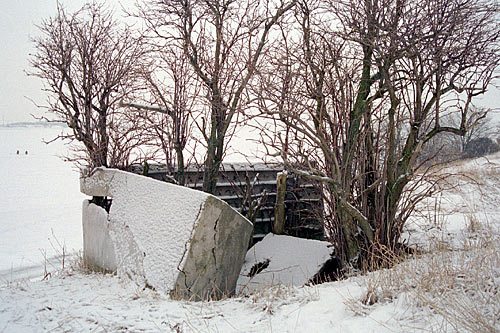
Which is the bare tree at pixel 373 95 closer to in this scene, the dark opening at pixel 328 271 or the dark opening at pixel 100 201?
the dark opening at pixel 328 271

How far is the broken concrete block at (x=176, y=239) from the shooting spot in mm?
3932

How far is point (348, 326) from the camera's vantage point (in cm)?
262

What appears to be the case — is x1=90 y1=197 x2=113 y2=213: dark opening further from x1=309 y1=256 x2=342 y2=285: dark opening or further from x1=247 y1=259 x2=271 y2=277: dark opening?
x1=309 y1=256 x2=342 y2=285: dark opening

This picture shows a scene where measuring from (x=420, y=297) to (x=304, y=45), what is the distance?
3.31 metres

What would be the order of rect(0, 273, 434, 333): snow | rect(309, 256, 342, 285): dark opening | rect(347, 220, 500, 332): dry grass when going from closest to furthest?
1. rect(347, 220, 500, 332): dry grass
2. rect(0, 273, 434, 333): snow
3. rect(309, 256, 342, 285): dark opening

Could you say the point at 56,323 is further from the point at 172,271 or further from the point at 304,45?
the point at 304,45

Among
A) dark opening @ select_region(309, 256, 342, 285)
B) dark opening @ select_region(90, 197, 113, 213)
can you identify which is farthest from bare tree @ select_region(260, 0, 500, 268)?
dark opening @ select_region(90, 197, 113, 213)

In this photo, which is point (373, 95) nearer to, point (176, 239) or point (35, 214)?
point (176, 239)

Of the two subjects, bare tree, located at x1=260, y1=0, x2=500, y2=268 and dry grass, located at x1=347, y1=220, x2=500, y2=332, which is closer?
dry grass, located at x1=347, y1=220, x2=500, y2=332

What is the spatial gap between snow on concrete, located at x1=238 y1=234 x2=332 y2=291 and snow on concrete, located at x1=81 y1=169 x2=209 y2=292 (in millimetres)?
1565

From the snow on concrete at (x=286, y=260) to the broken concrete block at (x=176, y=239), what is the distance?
114cm

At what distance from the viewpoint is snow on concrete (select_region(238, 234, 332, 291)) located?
5.50 meters

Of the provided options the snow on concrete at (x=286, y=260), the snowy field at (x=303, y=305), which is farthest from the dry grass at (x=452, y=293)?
the snow on concrete at (x=286, y=260)

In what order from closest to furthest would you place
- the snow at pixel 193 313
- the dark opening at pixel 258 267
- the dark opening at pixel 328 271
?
the snow at pixel 193 313
the dark opening at pixel 328 271
the dark opening at pixel 258 267
